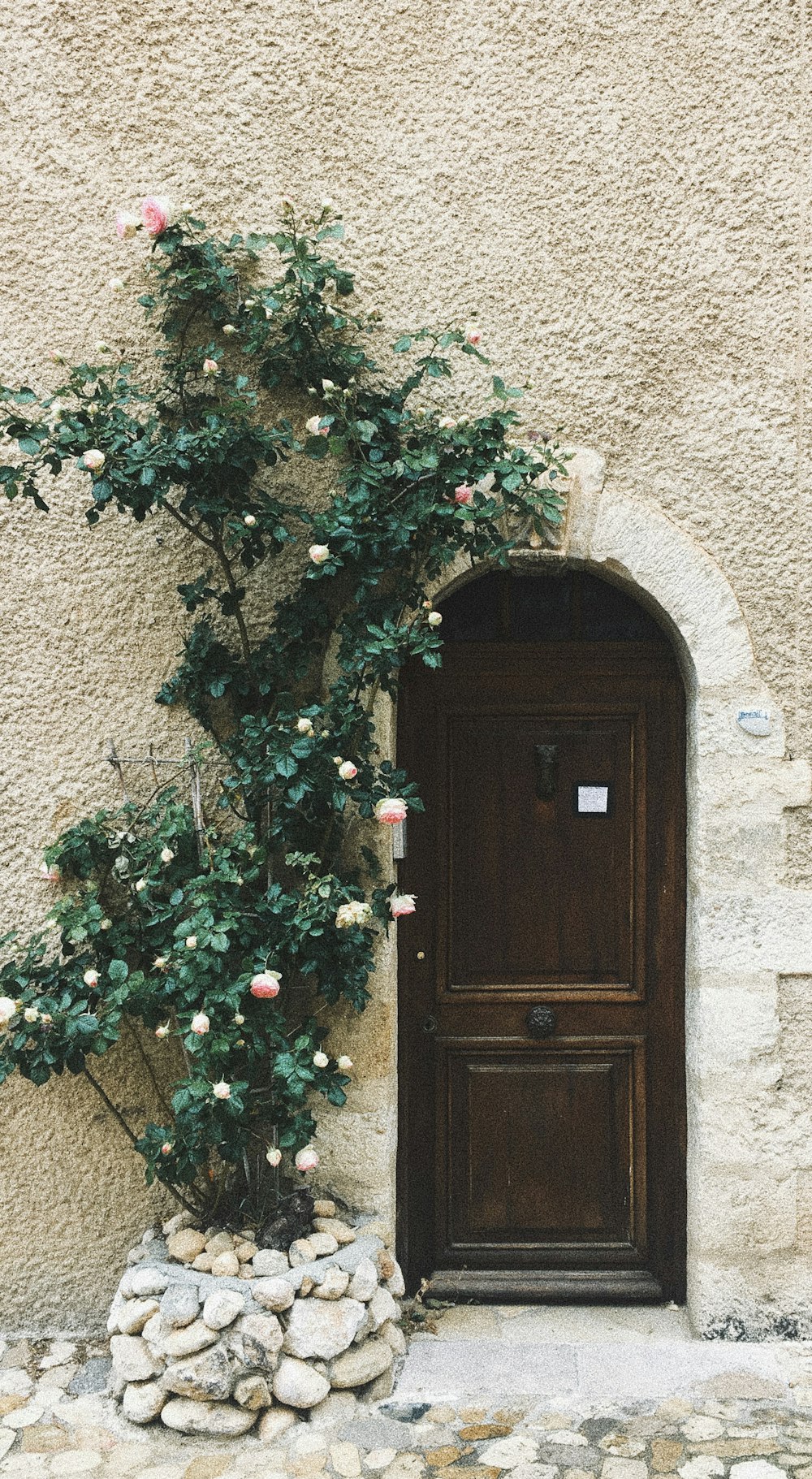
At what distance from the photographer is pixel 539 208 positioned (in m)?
2.98

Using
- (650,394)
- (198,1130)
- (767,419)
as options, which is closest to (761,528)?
(767,419)

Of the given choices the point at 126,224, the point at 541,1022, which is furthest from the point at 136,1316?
the point at 126,224

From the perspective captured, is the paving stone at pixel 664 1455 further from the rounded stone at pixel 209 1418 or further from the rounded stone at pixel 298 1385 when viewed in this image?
the rounded stone at pixel 209 1418

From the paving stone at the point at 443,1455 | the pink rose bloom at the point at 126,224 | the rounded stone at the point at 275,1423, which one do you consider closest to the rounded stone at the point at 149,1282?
the rounded stone at the point at 275,1423

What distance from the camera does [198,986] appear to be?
2.67 metres

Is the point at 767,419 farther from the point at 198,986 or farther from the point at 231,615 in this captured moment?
the point at 198,986

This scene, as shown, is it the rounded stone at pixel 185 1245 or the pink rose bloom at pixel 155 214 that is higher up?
the pink rose bloom at pixel 155 214

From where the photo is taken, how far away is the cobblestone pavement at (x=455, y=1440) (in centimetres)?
239

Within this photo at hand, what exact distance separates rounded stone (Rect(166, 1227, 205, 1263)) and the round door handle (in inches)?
42.4

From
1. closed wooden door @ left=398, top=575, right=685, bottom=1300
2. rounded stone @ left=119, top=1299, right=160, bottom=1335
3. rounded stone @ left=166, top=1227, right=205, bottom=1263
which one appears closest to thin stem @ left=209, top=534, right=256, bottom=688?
closed wooden door @ left=398, top=575, right=685, bottom=1300

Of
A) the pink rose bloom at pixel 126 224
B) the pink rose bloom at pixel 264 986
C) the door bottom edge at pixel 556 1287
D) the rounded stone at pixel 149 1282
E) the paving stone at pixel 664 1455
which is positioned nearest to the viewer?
the paving stone at pixel 664 1455

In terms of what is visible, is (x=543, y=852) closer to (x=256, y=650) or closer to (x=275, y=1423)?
(x=256, y=650)

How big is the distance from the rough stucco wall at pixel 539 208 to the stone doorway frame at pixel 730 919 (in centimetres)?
8

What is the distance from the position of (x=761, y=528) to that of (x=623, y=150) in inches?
43.7
